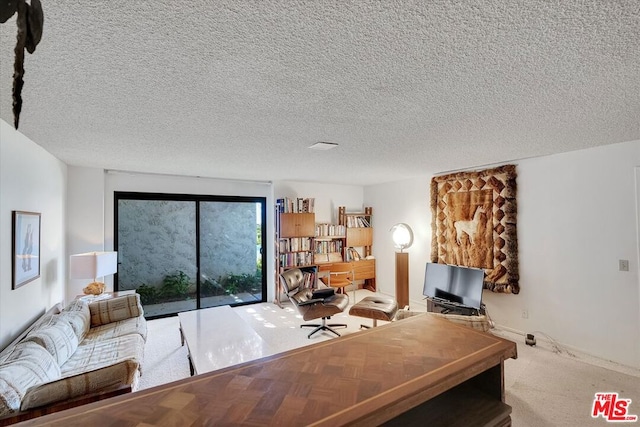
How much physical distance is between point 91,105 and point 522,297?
4757mm

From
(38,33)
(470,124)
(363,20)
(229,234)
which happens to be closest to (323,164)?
(470,124)

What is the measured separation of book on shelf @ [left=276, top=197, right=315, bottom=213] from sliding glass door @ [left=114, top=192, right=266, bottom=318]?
17.2 inches

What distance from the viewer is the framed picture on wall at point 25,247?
2412mm

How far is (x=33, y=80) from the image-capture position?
165cm

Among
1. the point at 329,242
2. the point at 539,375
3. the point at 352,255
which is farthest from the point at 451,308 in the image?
the point at 329,242

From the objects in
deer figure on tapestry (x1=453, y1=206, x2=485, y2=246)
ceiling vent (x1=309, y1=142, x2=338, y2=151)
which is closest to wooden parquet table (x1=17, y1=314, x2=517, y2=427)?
ceiling vent (x1=309, y1=142, x2=338, y2=151)

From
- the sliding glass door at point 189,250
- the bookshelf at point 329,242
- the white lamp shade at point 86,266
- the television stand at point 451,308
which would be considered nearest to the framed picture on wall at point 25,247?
the white lamp shade at point 86,266

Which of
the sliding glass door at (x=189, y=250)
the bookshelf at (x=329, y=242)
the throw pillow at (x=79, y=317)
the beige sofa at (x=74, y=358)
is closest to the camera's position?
the beige sofa at (x=74, y=358)

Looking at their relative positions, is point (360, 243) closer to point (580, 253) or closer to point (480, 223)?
point (480, 223)

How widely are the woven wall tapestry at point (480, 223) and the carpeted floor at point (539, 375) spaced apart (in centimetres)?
84

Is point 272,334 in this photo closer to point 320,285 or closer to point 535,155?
point 320,285

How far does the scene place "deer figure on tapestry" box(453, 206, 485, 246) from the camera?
4.21m

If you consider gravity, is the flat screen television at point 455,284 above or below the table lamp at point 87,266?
below

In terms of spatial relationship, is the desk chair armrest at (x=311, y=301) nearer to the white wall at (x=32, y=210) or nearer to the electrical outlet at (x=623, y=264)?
the white wall at (x=32, y=210)
